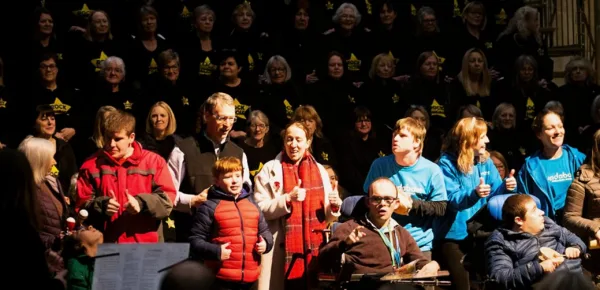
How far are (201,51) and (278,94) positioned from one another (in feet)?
2.99

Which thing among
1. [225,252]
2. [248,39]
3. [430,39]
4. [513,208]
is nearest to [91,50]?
[248,39]

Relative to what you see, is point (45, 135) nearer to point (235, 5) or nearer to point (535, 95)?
point (235, 5)

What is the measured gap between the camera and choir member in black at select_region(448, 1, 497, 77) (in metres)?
11.6

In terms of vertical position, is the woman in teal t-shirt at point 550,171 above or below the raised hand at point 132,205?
above

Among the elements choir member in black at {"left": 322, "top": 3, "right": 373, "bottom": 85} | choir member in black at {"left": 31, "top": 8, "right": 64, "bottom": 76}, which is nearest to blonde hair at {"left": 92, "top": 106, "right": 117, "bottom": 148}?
choir member in black at {"left": 31, "top": 8, "right": 64, "bottom": 76}

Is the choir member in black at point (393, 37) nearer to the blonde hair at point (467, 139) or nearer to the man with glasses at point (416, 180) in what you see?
the blonde hair at point (467, 139)

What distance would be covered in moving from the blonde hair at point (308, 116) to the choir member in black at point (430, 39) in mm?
2263

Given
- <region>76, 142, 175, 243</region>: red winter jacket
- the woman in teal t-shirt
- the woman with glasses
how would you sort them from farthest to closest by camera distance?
the woman in teal t-shirt, the woman with glasses, <region>76, 142, 175, 243</region>: red winter jacket

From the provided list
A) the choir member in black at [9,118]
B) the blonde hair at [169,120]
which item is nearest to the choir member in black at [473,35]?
the blonde hair at [169,120]

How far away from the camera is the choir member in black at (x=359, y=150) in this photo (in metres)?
9.74

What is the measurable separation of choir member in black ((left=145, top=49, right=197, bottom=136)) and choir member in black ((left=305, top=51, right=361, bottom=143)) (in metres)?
1.23

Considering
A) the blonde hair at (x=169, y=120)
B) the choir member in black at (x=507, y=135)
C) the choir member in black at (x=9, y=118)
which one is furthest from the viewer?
the choir member in black at (x=507, y=135)

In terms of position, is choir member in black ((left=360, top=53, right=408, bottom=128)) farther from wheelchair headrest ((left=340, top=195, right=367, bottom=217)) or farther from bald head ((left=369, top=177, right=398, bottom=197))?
bald head ((left=369, top=177, right=398, bottom=197))

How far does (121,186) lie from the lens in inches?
276
